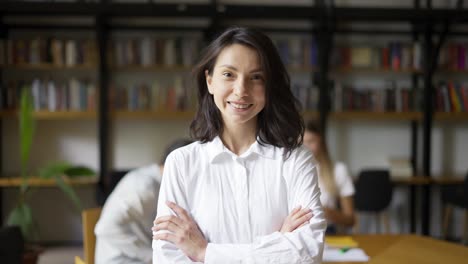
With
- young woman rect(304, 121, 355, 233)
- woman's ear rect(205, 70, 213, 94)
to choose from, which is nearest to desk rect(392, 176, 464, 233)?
young woman rect(304, 121, 355, 233)

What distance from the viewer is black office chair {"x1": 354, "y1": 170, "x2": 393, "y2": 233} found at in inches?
183

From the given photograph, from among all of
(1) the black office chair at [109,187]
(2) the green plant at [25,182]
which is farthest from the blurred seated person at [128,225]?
(1) the black office chair at [109,187]

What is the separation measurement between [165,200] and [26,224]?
284 centimetres

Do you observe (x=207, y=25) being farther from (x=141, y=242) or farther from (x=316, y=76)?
(x=141, y=242)

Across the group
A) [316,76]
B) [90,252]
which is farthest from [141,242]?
[316,76]

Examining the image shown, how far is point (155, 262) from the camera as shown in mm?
1354

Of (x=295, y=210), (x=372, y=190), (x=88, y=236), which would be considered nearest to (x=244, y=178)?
(x=295, y=210)

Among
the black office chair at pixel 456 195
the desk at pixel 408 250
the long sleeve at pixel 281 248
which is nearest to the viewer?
the long sleeve at pixel 281 248

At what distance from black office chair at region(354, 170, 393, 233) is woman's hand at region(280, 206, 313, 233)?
11.4 ft

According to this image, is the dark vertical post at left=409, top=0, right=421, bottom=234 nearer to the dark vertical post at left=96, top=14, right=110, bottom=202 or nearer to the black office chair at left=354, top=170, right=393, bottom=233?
the black office chair at left=354, top=170, right=393, bottom=233

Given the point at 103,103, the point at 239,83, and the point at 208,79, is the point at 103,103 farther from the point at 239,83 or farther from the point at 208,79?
the point at 239,83

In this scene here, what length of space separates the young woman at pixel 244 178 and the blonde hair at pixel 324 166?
71.3 inches

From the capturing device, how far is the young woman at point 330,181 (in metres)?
3.13

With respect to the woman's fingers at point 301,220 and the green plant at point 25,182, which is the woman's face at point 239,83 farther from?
the green plant at point 25,182
